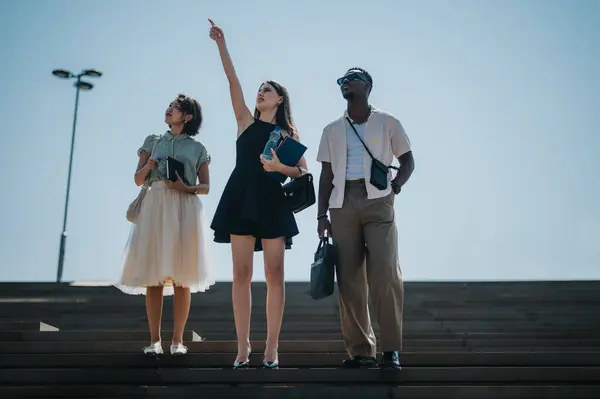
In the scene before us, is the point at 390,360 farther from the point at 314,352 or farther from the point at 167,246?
the point at 167,246

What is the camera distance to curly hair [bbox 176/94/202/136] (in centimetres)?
767

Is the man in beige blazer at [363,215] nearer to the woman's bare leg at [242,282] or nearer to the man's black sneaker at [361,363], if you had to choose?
the man's black sneaker at [361,363]

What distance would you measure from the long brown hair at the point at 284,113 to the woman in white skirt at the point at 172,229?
0.87 meters

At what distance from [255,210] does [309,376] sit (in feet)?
4.20

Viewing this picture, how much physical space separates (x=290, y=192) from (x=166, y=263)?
1237 mm

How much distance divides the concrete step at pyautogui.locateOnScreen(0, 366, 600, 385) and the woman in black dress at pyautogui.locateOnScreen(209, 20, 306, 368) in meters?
0.26

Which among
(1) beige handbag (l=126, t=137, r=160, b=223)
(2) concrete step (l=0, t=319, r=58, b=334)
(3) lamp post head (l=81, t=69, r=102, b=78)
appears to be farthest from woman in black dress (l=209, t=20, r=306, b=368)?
(3) lamp post head (l=81, t=69, r=102, b=78)

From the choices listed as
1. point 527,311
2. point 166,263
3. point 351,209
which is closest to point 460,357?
point 351,209

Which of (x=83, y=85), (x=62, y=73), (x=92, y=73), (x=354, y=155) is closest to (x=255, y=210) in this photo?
(x=354, y=155)

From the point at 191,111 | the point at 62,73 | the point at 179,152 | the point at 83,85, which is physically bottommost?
the point at 179,152

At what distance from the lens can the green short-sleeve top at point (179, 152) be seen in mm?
7543

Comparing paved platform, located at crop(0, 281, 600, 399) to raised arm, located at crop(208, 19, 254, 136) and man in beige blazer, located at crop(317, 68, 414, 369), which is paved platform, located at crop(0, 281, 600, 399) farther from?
raised arm, located at crop(208, 19, 254, 136)

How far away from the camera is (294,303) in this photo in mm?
12391

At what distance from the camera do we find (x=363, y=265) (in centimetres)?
666
